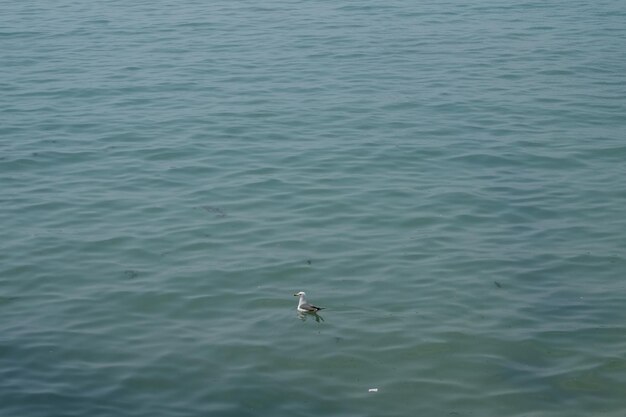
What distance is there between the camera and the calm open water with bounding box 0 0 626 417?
1147 cm

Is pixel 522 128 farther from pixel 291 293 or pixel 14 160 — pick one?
pixel 14 160

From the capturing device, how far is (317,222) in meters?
15.8

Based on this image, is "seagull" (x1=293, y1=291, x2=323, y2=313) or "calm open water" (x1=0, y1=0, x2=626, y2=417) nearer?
"calm open water" (x1=0, y1=0, x2=626, y2=417)

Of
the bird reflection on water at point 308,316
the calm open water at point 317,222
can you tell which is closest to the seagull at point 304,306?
the bird reflection on water at point 308,316

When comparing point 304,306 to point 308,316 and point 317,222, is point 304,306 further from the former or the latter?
point 317,222

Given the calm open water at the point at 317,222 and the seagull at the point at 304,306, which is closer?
the calm open water at the point at 317,222

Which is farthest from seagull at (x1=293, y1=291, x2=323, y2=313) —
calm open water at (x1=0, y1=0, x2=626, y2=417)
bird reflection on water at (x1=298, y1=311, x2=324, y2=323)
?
calm open water at (x1=0, y1=0, x2=626, y2=417)

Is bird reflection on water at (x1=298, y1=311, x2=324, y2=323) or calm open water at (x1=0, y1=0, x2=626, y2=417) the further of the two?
bird reflection on water at (x1=298, y1=311, x2=324, y2=323)

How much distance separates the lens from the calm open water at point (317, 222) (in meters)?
11.5

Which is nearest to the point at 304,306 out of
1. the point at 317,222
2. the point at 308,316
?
the point at 308,316

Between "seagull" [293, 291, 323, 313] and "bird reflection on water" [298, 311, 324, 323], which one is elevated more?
"seagull" [293, 291, 323, 313]

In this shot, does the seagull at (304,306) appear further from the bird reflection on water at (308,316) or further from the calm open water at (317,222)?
the calm open water at (317,222)

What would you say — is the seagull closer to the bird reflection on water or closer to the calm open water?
the bird reflection on water

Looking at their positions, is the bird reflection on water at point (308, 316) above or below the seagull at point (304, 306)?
below
